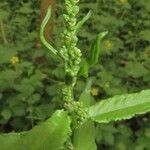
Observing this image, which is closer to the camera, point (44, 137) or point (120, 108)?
point (44, 137)

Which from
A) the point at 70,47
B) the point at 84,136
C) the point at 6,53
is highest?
the point at 70,47

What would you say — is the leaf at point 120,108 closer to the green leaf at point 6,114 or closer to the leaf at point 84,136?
the leaf at point 84,136

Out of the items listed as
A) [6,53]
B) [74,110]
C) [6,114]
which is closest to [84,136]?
[74,110]

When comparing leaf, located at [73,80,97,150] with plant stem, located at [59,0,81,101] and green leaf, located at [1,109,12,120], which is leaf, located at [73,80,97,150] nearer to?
plant stem, located at [59,0,81,101]

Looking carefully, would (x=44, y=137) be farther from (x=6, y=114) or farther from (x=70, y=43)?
(x=6, y=114)

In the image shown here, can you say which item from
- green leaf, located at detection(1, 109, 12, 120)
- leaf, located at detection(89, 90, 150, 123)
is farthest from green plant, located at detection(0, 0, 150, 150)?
green leaf, located at detection(1, 109, 12, 120)
